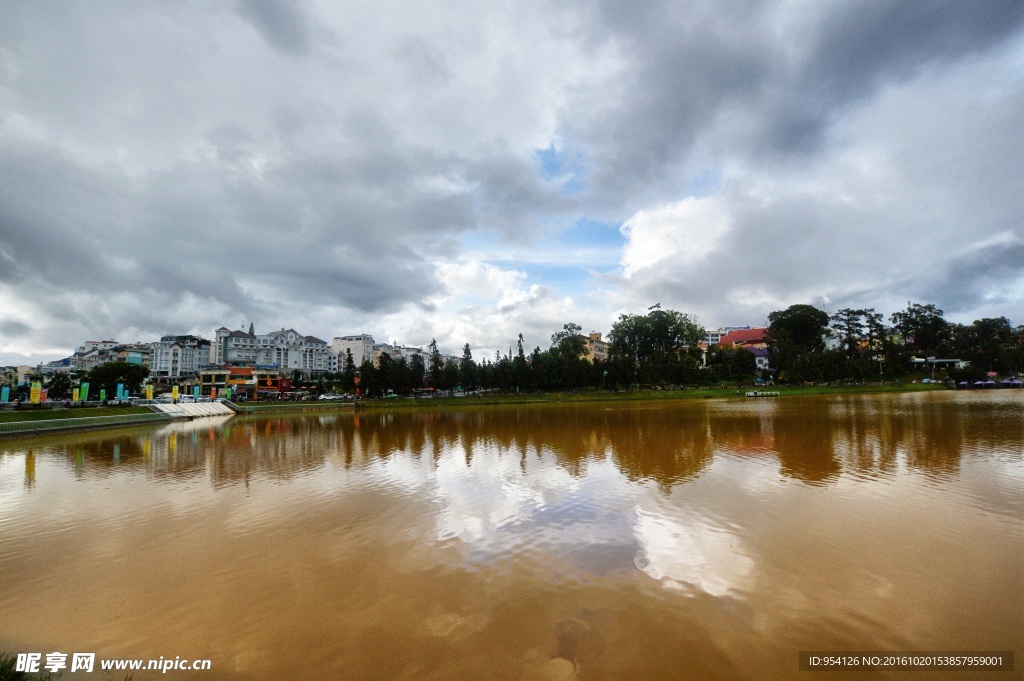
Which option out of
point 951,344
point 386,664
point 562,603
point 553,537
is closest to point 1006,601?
point 562,603

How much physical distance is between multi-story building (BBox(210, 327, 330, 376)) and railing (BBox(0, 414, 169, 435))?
308ft

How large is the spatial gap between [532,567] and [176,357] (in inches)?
6403

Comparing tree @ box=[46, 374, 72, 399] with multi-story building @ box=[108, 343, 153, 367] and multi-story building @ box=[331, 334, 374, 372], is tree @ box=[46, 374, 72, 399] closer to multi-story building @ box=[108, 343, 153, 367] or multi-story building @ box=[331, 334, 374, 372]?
multi-story building @ box=[108, 343, 153, 367]

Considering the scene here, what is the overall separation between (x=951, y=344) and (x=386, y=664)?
403ft

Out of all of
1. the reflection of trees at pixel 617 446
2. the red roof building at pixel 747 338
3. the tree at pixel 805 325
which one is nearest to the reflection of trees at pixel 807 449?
the reflection of trees at pixel 617 446

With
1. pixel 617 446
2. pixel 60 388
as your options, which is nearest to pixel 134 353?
pixel 60 388

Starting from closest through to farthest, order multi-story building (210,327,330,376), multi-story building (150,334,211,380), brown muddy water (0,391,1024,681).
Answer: brown muddy water (0,391,1024,681) < multi-story building (150,334,211,380) < multi-story building (210,327,330,376)

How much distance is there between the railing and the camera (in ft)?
101

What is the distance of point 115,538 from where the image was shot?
9359mm

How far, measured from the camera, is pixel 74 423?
3472cm

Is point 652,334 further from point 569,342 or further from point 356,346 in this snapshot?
point 356,346

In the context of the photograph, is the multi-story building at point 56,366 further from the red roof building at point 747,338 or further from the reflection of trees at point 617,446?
the red roof building at point 747,338

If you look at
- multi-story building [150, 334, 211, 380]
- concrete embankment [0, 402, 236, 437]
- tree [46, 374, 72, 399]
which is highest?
→ multi-story building [150, 334, 211, 380]

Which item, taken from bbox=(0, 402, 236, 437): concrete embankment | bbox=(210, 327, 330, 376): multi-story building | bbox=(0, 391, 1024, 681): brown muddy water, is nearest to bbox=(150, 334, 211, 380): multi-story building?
bbox=(210, 327, 330, 376): multi-story building
